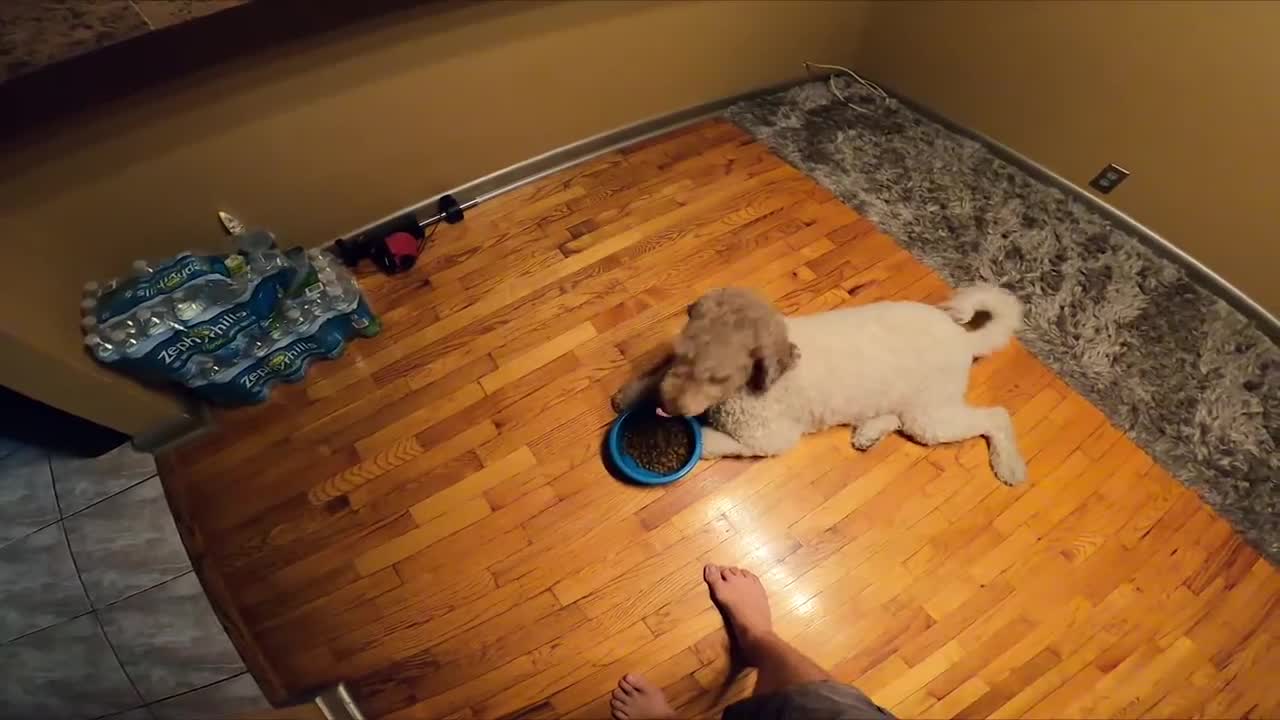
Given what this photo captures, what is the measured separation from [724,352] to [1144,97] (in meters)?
1.61

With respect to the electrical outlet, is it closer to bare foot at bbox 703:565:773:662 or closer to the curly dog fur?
the curly dog fur

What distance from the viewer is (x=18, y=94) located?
1267mm

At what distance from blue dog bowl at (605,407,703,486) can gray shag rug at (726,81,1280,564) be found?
104 centimetres

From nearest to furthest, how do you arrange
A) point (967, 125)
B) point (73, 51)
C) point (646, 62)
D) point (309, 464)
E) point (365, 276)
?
point (73, 51)
point (309, 464)
point (365, 276)
point (646, 62)
point (967, 125)

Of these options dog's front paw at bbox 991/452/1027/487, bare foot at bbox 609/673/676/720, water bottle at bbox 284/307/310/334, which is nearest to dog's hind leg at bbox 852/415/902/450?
dog's front paw at bbox 991/452/1027/487

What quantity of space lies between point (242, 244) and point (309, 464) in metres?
0.62

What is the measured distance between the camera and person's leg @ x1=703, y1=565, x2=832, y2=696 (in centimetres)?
144

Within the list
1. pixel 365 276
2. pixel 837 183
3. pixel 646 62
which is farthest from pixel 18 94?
pixel 837 183

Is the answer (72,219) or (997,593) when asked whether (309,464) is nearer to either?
(72,219)

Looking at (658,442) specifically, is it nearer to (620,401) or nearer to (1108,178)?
(620,401)

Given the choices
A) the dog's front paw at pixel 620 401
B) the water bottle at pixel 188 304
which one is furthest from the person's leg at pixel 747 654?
the water bottle at pixel 188 304

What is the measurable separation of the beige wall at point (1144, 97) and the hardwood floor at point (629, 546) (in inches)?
27.5

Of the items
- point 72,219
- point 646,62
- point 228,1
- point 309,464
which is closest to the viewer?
point 228,1

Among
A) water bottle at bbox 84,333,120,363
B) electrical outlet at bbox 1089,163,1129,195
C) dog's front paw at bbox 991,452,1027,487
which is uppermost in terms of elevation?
water bottle at bbox 84,333,120,363
